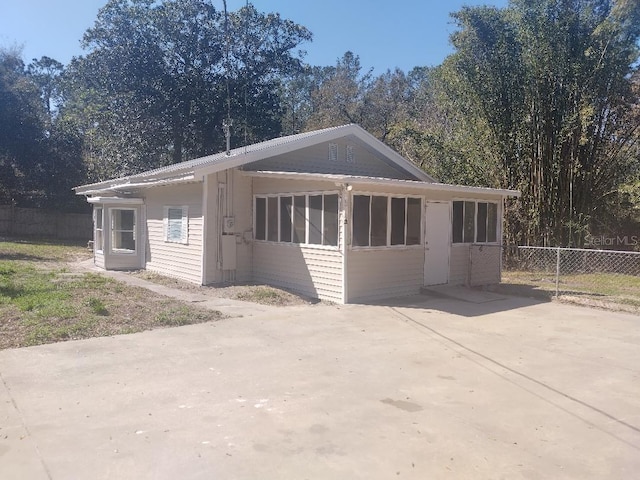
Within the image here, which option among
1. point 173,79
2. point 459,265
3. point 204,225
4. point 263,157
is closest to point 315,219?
point 263,157

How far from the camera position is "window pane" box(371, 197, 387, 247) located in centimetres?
1055

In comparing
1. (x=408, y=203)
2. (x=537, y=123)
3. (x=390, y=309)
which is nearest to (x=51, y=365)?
(x=390, y=309)

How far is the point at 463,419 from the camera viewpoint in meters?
4.55

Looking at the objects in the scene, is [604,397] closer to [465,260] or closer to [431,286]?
[431,286]

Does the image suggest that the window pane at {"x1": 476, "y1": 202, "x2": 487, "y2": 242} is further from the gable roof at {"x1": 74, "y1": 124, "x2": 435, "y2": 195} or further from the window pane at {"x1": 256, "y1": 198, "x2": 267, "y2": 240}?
the window pane at {"x1": 256, "y1": 198, "x2": 267, "y2": 240}

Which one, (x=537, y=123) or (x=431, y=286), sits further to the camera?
(x=537, y=123)

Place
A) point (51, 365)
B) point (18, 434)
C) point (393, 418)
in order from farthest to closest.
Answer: point (51, 365), point (393, 418), point (18, 434)

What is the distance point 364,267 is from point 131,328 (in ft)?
15.2

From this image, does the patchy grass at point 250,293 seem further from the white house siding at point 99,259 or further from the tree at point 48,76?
the tree at point 48,76

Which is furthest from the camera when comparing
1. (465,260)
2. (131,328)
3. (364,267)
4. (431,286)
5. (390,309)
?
(465,260)

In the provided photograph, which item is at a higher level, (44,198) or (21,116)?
(21,116)

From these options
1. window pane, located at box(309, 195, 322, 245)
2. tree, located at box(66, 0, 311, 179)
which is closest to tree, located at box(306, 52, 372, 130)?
tree, located at box(66, 0, 311, 179)

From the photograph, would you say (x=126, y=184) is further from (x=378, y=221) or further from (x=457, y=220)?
(x=457, y=220)

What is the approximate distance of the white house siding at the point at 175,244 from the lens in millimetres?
12328
